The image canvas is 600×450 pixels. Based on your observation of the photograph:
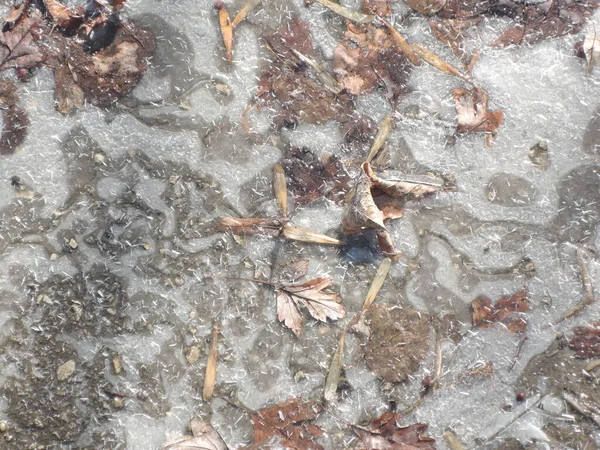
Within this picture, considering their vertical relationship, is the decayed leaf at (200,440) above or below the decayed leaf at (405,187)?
→ below

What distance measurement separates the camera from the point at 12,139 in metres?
2.58

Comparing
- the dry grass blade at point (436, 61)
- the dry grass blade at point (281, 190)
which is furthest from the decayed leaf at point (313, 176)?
the dry grass blade at point (436, 61)

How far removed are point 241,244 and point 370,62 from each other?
3.56 ft

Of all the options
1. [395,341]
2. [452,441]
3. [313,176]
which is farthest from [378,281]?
[452,441]

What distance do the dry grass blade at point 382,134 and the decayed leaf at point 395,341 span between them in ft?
2.42

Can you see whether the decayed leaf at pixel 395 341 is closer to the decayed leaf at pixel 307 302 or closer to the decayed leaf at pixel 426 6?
the decayed leaf at pixel 307 302

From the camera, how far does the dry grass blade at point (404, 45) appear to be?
2.75 m

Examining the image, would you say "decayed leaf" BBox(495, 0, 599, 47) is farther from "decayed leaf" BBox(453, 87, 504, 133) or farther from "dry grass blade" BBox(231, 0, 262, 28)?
"dry grass blade" BBox(231, 0, 262, 28)

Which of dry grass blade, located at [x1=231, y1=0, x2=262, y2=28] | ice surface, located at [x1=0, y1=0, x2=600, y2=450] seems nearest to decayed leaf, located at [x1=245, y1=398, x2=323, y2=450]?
ice surface, located at [x1=0, y1=0, x2=600, y2=450]

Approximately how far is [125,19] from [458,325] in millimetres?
2147

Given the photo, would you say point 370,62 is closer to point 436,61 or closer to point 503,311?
point 436,61

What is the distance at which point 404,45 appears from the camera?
276 centimetres

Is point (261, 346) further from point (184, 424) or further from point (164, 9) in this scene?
point (164, 9)

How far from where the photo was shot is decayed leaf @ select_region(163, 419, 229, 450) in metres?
2.45
